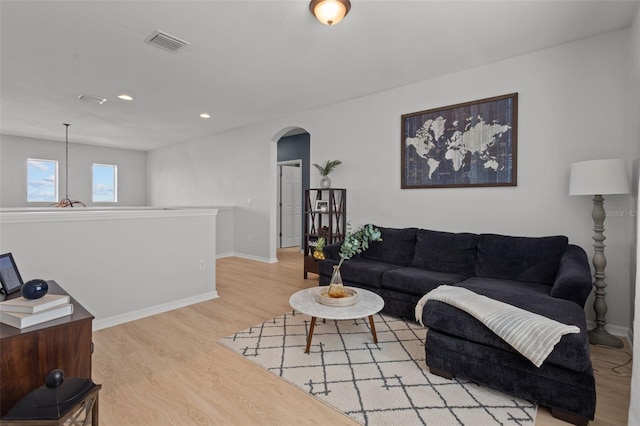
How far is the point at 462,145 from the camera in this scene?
3.44 m

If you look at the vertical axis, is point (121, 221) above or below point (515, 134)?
below

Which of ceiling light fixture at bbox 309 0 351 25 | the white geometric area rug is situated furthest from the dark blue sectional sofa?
ceiling light fixture at bbox 309 0 351 25

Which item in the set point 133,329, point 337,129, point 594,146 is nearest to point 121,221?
point 133,329

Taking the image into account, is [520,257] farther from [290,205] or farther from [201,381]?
[290,205]

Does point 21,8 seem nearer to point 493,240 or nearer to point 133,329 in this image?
point 133,329

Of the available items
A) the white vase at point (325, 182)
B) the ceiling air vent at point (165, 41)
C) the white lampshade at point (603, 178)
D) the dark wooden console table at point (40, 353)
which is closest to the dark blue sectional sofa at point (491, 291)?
the white lampshade at point (603, 178)

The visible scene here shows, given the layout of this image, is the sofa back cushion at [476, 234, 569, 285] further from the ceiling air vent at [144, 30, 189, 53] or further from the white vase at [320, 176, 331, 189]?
the ceiling air vent at [144, 30, 189, 53]

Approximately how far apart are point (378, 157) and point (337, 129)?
84 cm

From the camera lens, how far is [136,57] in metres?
3.16

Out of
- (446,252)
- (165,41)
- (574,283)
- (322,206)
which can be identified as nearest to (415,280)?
(446,252)

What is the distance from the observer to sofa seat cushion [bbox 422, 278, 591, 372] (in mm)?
1562

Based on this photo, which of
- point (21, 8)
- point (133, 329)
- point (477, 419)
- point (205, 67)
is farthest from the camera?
point (205, 67)

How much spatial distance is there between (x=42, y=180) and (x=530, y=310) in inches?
378

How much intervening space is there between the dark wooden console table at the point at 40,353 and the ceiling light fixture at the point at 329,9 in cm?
240
